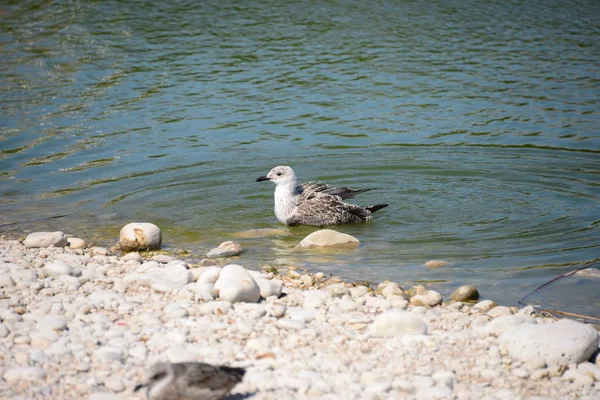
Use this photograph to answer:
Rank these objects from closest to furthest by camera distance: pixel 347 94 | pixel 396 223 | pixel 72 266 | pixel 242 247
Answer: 1. pixel 72 266
2. pixel 242 247
3. pixel 396 223
4. pixel 347 94

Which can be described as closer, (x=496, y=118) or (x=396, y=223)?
(x=396, y=223)

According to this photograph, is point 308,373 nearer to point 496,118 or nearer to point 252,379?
point 252,379

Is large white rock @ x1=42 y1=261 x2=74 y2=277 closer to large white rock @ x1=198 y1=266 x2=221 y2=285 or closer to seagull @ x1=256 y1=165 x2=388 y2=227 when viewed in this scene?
large white rock @ x1=198 y1=266 x2=221 y2=285

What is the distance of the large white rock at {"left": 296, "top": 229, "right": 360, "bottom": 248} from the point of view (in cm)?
1080

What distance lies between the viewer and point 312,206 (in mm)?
12312

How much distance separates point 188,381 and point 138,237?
482 centimetres

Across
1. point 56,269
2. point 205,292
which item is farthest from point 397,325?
point 56,269

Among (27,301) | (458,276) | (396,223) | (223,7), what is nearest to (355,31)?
(223,7)

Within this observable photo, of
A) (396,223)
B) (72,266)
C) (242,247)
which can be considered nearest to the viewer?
(72,266)

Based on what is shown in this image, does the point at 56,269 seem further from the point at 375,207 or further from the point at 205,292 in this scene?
the point at 375,207

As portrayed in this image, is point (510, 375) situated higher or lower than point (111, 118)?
lower

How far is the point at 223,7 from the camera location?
28000 millimetres

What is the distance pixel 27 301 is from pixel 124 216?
15.0ft

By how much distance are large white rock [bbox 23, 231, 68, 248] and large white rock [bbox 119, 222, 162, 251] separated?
2.58 feet
